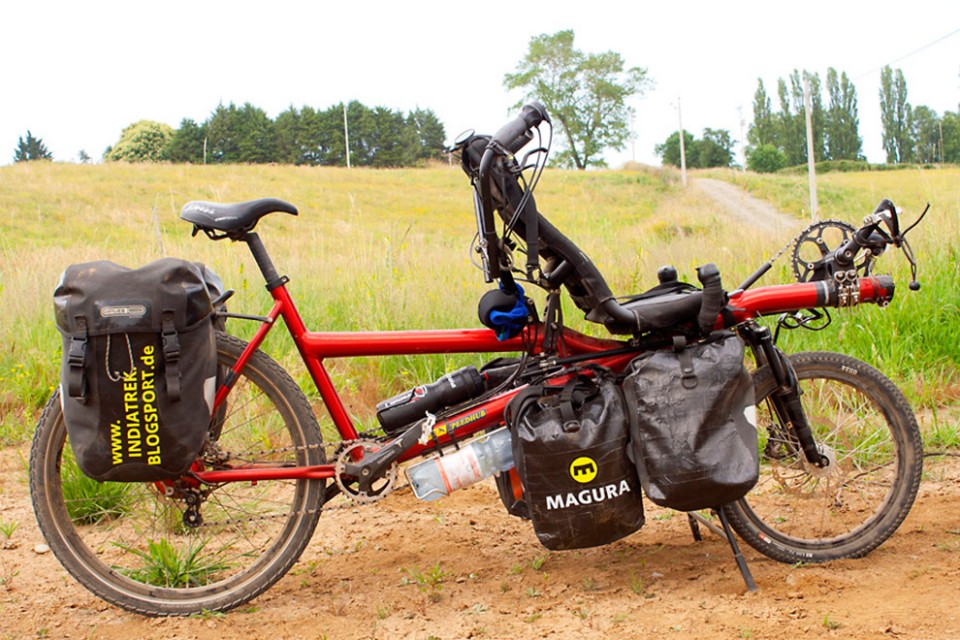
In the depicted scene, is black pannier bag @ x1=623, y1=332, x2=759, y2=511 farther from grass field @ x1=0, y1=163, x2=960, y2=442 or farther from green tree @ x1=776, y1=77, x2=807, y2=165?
green tree @ x1=776, y1=77, x2=807, y2=165

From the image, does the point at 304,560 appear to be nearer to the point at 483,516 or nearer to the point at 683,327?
the point at 483,516

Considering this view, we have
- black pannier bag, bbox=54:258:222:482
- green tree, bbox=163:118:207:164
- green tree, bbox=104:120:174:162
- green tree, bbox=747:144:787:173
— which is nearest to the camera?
black pannier bag, bbox=54:258:222:482

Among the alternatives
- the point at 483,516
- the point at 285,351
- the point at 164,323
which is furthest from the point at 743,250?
the point at 164,323

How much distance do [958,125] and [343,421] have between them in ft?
141

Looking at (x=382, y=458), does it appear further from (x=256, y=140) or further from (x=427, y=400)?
(x=256, y=140)

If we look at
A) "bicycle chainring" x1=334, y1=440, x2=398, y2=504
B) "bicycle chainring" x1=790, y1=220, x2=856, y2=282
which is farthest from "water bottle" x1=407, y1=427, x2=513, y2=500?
"bicycle chainring" x1=790, y1=220, x2=856, y2=282

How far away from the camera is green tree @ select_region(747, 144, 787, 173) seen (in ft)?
218

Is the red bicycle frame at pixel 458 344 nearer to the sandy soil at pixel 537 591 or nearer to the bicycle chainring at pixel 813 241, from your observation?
the bicycle chainring at pixel 813 241

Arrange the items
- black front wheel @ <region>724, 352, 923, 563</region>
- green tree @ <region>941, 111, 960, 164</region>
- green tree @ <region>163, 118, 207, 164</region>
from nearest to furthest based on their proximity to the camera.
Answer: black front wheel @ <region>724, 352, 923, 563</region> → green tree @ <region>941, 111, 960, 164</region> → green tree @ <region>163, 118, 207, 164</region>

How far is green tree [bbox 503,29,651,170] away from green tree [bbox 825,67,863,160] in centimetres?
1804

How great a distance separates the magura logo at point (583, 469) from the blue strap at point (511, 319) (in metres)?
0.54

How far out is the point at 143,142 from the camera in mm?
60125

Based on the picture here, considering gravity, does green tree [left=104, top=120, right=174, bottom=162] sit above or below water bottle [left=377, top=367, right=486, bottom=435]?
above

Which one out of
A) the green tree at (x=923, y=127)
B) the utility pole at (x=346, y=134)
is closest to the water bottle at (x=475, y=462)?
the green tree at (x=923, y=127)
